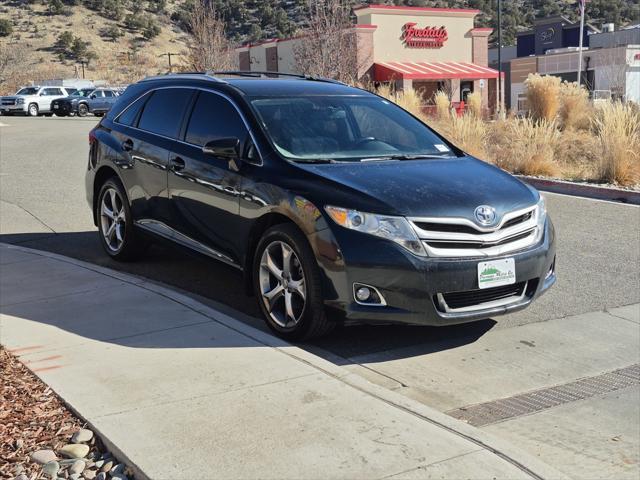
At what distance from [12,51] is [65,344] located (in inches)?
3003

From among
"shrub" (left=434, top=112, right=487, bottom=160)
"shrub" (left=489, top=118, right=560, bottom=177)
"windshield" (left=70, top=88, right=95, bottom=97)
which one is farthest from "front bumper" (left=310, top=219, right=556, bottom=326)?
"windshield" (left=70, top=88, right=95, bottom=97)

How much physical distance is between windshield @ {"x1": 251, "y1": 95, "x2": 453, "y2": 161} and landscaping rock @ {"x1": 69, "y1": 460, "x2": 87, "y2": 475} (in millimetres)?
2861

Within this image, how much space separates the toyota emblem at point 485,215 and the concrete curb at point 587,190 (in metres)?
7.03

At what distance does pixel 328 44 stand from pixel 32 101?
22.7 m

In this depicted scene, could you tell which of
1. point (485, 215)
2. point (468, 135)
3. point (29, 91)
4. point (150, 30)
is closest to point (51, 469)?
point (485, 215)

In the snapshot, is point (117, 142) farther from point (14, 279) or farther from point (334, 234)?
point (334, 234)

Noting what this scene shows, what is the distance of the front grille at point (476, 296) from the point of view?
5242 mm

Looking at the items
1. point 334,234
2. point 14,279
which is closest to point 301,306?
point 334,234

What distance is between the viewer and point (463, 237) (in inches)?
204

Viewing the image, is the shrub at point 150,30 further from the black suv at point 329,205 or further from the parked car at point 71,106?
the black suv at point 329,205

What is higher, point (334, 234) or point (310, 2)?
point (310, 2)

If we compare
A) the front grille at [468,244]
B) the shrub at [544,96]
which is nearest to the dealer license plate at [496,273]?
the front grille at [468,244]

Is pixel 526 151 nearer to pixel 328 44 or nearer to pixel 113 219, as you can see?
pixel 113 219

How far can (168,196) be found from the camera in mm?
6922
